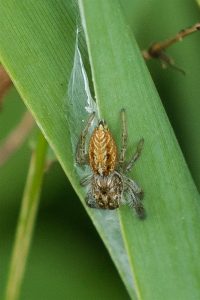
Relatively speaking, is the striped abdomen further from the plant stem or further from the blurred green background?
the blurred green background

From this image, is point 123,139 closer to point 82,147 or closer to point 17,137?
point 82,147

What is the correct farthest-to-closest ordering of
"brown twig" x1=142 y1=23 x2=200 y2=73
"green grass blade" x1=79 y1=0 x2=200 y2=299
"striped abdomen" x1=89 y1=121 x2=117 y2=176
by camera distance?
"brown twig" x1=142 y1=23 x2=200 y2=73 → "striped abdomen" x1=89 y1=121 x2=117 y2=176 → "green grass blade" x1=79 y1=0 x2=200 y2=299

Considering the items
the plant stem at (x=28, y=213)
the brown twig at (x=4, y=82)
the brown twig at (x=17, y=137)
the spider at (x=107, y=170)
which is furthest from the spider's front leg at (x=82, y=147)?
the brown twig at (x=17, y=137)

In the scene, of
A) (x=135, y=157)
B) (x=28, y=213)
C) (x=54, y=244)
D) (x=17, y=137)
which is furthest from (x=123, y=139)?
(x=54, y=244)

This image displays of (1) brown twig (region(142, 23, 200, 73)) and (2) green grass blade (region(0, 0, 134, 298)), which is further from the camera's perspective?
(1) brown twig (region(142, 23, 200, 73))

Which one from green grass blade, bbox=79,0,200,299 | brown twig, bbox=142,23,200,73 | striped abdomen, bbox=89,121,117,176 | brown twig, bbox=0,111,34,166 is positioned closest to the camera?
green grass blade, bbox=79,0,200,299

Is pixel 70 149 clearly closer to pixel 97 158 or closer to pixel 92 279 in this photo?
pixel 97 158

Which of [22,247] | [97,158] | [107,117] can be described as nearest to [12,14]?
[107,117]

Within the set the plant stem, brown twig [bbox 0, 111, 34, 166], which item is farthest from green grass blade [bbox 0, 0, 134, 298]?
brown twig [bbox 0, 111, 34, 166]
